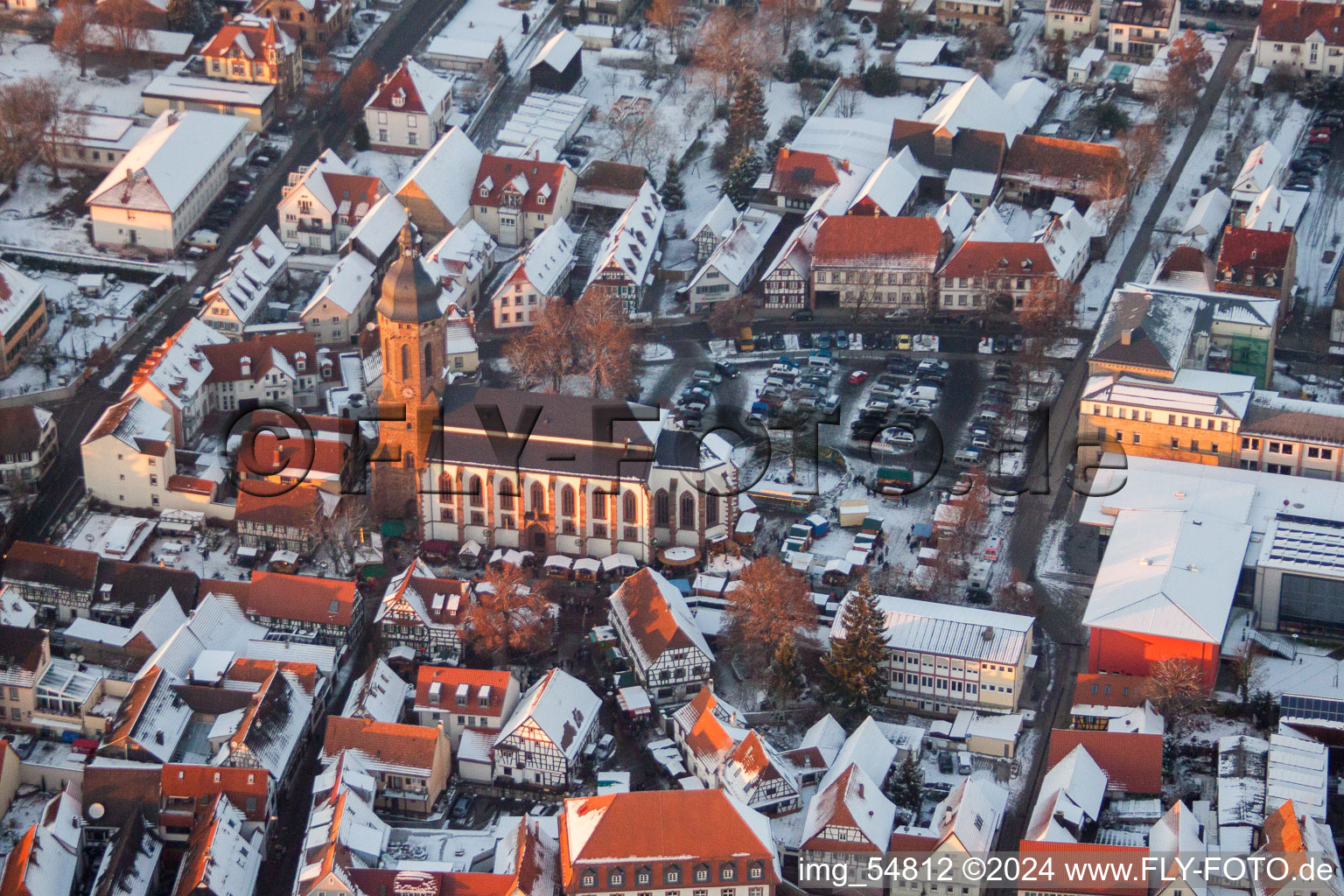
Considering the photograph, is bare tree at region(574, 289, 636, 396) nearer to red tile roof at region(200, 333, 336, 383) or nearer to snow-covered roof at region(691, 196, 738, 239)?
snow-covered roof at region(691, 196, 738, 239)

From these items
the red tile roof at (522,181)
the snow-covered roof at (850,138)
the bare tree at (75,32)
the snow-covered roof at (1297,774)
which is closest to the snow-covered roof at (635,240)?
the red tile roof at (522,181)

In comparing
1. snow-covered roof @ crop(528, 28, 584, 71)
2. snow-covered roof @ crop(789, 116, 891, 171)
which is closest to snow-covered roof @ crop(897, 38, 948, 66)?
snow-covered roof @ crop(789, 116, 891, 171)

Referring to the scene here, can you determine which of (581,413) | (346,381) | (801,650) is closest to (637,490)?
(581,413)

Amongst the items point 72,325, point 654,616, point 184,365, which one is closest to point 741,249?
point 184,365

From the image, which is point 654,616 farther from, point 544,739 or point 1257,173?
point 1257,173

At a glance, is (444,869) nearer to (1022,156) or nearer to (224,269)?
(224,269)

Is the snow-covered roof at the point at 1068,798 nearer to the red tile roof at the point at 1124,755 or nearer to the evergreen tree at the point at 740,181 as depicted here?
the red tile roof at the point at 1124,755
